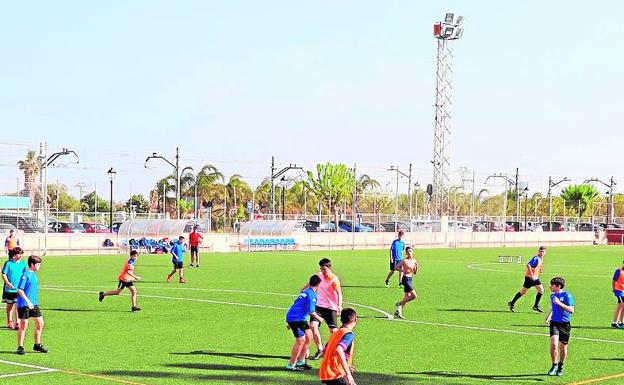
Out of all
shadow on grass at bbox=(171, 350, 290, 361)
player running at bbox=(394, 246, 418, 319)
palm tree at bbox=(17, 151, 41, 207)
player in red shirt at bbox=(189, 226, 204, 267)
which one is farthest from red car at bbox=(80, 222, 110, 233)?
shadow on grass at bbox=(171, 350, 290, 361)

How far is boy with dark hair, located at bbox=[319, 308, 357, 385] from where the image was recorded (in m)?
10.7

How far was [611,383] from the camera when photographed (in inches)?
612

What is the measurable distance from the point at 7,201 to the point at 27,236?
73.1ft

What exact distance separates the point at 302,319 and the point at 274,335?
497 cm

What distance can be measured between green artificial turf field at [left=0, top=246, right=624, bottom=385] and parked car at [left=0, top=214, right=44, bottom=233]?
26589mm

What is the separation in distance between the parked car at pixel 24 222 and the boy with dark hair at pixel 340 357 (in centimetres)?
5551

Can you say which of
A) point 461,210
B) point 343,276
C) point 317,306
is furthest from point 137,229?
point 461,210

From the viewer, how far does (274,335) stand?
68.5ft

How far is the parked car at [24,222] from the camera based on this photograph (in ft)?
211

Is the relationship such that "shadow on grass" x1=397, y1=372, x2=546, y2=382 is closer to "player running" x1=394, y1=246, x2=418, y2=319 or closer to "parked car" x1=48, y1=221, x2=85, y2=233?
"player running" x1=394, y1=246, x2=418, y2=319

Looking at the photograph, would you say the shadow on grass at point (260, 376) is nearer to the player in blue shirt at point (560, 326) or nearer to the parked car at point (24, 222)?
the player in blue shirt at point (560, 326)

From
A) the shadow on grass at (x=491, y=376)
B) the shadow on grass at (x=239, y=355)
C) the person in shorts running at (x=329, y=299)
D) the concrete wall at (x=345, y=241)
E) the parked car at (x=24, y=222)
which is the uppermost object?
the parked car at (x=24, y=222)

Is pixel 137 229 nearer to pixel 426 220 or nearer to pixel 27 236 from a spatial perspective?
pixel 27 236

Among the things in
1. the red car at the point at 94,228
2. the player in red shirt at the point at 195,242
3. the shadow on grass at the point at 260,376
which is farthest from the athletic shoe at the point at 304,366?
the red car at the point at 94,228
